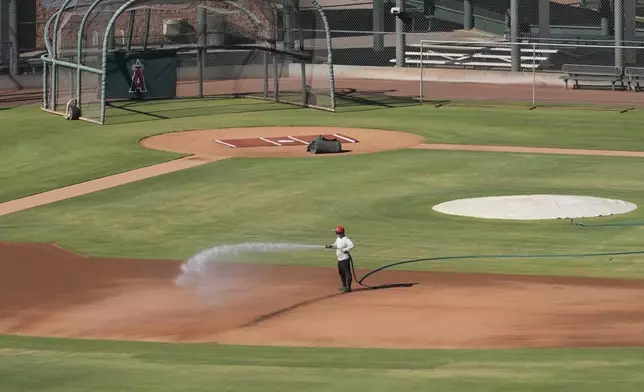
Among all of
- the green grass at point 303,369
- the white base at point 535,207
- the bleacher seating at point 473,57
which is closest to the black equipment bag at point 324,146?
the white base at point 535,207

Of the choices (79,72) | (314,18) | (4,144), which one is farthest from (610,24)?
(4,144)

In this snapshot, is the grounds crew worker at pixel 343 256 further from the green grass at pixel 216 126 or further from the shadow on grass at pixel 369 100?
the shadow on grass at pixel 369 100

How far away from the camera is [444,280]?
25.9 meters

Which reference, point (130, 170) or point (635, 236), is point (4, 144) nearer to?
point (130, 170)

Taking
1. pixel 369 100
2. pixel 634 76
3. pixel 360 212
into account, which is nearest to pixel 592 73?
pixel 634 76

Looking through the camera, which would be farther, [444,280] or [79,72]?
[79,72]

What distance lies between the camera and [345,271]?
24672 mm

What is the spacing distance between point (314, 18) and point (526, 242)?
4835 centimetres

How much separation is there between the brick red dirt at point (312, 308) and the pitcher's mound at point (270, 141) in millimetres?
16257

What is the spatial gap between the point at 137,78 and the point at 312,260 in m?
28.9

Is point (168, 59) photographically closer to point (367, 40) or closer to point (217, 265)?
point (367, 40)

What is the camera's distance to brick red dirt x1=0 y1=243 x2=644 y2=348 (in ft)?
71.3

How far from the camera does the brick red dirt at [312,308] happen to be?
2172 centimetres

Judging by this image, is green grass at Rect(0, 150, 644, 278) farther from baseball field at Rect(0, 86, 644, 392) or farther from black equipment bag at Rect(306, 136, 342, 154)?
black equipment bag at Rect(306, 136, 342, 154)
